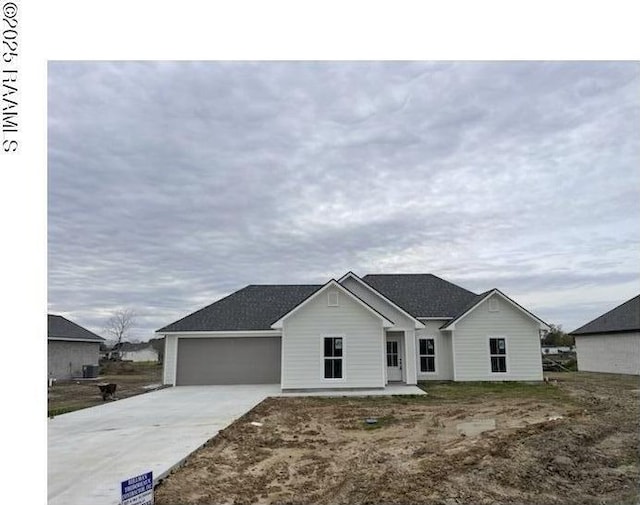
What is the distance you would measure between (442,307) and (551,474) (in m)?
15.4

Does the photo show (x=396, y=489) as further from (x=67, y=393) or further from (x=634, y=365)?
(x=634, y=365)

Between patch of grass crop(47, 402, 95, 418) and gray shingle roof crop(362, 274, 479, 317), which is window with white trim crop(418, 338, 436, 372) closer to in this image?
gray shingle roof crop(362, 274, 479, 317)

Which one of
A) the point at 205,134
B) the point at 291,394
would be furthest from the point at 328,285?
the point at 205,134

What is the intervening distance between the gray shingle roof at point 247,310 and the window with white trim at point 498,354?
768cm

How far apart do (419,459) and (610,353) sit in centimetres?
2412

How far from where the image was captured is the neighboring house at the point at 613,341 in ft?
82.6

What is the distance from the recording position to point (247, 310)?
2284 centimetres

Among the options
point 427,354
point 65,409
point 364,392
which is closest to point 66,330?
point 65,409

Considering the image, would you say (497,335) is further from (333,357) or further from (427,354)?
(333,357)

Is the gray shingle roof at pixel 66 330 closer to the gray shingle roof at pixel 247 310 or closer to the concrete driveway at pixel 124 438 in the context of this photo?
the gray shingle roof at pixel 247 310

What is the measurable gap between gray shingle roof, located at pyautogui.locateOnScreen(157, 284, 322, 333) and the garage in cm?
57

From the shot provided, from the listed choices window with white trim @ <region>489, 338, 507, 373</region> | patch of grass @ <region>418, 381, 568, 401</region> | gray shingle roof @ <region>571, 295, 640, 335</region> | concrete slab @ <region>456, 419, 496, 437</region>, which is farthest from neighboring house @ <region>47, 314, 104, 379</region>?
gray shingle roof @ <region>571, 295, 640, 335</region>

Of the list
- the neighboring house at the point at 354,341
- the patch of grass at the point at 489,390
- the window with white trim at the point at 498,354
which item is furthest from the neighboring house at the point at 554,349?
the patch of grass at the point at 489,390

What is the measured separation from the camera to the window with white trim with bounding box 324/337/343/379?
57.8 feet
